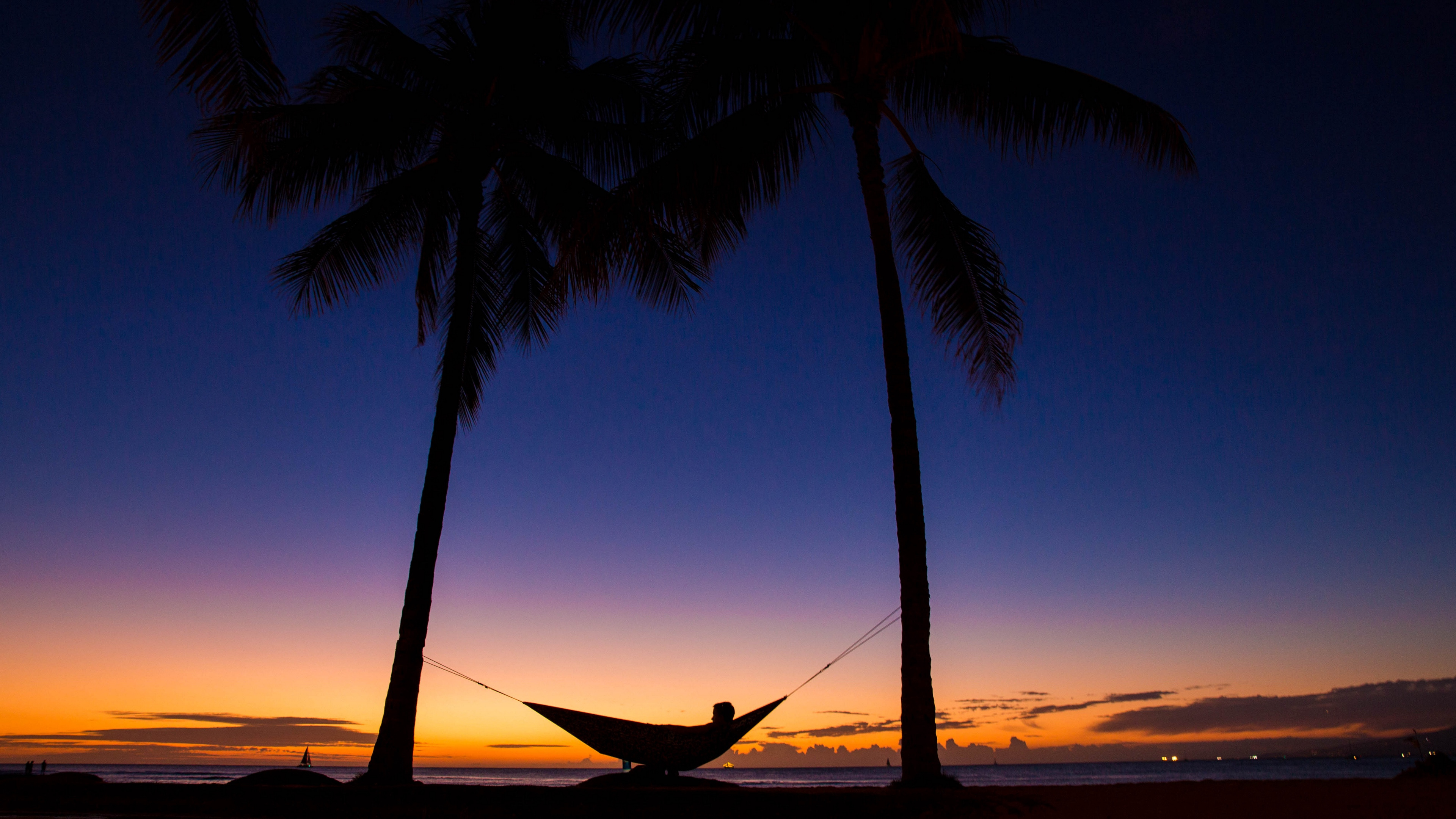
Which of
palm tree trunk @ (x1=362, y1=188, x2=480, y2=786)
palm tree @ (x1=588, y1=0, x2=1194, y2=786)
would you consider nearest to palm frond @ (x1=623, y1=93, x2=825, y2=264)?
palm tree @ (x1=588, y1=0, x2=1194, y2=786)

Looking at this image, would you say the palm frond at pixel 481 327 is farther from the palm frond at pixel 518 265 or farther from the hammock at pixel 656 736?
the hammock at pixel 656 736

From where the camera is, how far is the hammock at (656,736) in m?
6.80

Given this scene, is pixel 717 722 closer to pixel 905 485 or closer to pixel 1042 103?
pixel 905 485

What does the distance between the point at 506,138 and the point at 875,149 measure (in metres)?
3.94

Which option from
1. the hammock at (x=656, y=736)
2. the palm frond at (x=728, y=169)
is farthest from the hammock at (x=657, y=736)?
the palm frond at (x=728, y=169)

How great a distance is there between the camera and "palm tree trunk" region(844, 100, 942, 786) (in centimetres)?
561

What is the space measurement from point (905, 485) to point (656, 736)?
111 inches

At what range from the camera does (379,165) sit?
9250mm

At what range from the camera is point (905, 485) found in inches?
242

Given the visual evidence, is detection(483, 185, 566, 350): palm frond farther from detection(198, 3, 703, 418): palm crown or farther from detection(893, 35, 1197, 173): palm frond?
detection(893, 35, 1197, 173): palm frond

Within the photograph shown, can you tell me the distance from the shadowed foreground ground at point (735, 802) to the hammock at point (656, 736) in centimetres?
183

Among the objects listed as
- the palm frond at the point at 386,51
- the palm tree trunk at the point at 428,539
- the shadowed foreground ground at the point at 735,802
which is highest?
the palm frond at the point at 386,51

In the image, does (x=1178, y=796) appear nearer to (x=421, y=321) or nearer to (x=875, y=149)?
(x=875, y=149)

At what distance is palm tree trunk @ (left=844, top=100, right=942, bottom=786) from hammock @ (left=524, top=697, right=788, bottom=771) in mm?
1627
